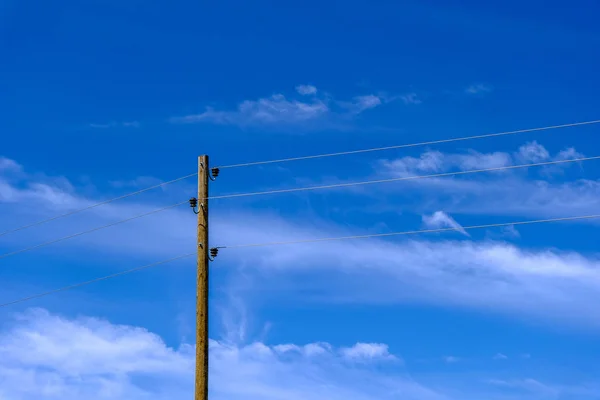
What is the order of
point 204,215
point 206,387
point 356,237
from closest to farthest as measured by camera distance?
point 206,387 → point 204,215 → point 356,237

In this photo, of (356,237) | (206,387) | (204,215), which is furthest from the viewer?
(356,237)

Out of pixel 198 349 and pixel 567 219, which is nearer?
pixel 198 349

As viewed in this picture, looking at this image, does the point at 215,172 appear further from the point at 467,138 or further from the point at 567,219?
the point at 567,219

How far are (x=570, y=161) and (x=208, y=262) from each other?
1023 centimetres

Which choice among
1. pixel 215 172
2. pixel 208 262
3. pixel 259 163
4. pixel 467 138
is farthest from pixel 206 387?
pixel 467 138

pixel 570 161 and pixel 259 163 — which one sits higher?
pixel 259 163

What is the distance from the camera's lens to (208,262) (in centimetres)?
2297

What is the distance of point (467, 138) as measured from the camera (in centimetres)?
2447

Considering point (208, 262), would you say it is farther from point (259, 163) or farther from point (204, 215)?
point (259, 163)

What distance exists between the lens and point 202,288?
74.2ft

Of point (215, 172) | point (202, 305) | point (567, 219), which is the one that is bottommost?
point (202, 305)

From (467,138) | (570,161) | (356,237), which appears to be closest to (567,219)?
(570,161)

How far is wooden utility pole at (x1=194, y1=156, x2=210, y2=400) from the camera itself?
21.9 m

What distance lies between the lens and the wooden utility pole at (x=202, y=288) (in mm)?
21906
